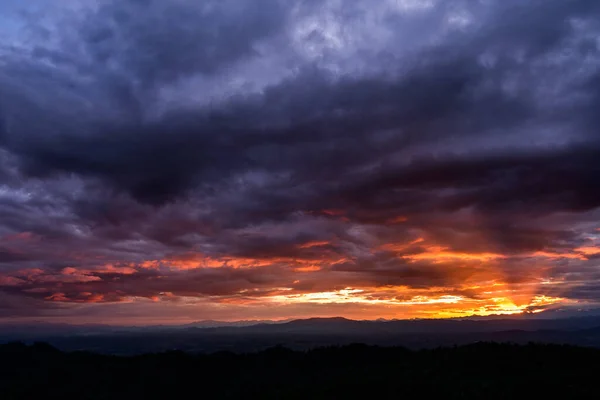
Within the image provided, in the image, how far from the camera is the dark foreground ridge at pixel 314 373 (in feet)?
111

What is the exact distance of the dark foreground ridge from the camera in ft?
111

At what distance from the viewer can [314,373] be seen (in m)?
51.8

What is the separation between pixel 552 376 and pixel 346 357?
24.8 metres

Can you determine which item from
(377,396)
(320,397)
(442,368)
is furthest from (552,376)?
(320,397)

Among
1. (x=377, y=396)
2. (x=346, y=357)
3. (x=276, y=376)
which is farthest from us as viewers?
(x=346, y=357)

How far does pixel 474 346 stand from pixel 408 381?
13280 mm

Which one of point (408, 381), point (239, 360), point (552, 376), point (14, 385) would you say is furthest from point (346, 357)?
point (14, 385)

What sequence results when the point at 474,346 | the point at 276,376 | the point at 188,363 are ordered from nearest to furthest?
the point at 474,346
the point at 276,376
the point at 188,363

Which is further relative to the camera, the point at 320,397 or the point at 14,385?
the point at 14,385

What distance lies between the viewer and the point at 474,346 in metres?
46.7

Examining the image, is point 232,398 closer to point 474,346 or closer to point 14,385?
point 474,346

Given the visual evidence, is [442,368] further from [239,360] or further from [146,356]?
[146,356]

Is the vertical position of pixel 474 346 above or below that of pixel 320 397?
above

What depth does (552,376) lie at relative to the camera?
1359 inches
